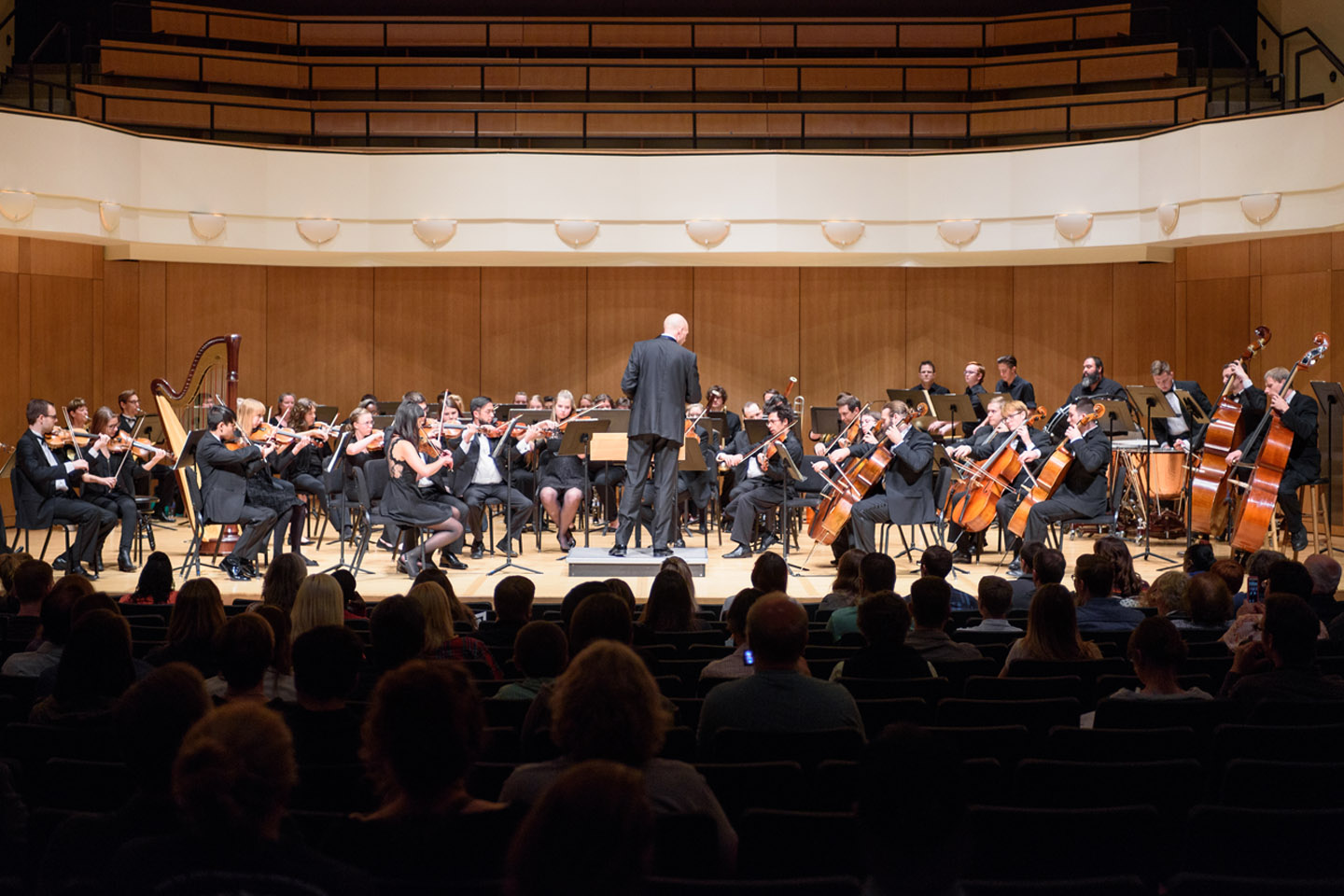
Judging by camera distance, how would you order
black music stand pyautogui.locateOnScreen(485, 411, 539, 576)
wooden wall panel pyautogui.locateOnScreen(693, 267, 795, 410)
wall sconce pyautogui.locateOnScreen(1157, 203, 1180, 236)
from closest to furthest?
black music stand pyautogui.locateOnScreen(485, 411, 539, 576)
wall sconce pyautogui.locateOnScreen(1157, 203, 1180, 236)
wooden wall panel pyautogui.locateOnScreen(693, 267, 795, 410)

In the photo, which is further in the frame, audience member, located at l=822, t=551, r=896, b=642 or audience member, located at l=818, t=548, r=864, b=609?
audience member, located at l=818, t=548, r=864, b=609

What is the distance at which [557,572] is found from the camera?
8.55 metres

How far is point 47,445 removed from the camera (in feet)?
27.5

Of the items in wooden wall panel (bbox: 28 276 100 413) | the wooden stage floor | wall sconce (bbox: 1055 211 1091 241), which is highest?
wall sconce (bbox: 1055 211 1091 241)

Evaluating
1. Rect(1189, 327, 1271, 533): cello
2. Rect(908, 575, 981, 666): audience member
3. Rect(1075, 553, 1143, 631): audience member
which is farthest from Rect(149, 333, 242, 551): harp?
Rect(1189, 327, 1271, 533): cello

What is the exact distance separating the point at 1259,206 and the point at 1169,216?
847 mm

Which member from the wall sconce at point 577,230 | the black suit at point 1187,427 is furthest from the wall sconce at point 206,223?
the black suit at point 1187,427

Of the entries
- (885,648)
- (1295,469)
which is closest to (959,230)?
(1295,469)

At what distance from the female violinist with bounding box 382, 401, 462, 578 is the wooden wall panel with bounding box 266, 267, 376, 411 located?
6.41 meters

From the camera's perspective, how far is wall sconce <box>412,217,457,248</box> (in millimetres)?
12266

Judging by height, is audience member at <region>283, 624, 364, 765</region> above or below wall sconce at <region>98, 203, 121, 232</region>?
below

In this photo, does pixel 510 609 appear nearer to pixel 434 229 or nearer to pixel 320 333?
pixel 434 229

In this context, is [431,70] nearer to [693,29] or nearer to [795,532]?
[693,29]

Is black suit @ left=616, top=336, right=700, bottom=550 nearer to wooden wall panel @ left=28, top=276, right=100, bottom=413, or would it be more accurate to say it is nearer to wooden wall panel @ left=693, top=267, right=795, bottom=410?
wooden wall panel @ left=693, top=267, right=795, bottom=410
